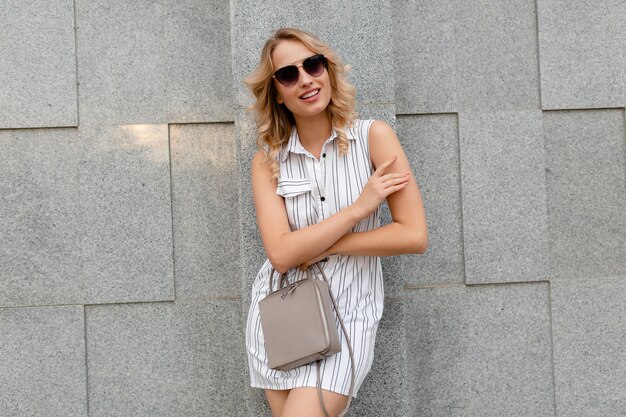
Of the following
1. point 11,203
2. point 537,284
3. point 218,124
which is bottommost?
point 537,284

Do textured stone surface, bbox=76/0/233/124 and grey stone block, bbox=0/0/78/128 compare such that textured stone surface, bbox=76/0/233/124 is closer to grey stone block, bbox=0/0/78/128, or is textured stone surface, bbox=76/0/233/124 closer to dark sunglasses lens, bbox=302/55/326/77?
grey stone block, bbox=0/0/78/128

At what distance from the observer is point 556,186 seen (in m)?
4.81

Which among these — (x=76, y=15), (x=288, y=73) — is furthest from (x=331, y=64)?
(x=76, y=15)

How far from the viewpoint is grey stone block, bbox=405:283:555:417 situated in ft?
15.4

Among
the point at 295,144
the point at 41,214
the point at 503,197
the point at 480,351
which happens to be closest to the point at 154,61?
the point at 41,214

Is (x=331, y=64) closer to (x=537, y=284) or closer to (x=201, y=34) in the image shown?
(x=201, y=34)

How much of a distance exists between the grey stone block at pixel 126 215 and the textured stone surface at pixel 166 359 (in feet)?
0.52

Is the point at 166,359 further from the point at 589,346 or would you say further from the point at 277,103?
the point at 589,346

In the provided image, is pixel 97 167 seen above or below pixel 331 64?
below

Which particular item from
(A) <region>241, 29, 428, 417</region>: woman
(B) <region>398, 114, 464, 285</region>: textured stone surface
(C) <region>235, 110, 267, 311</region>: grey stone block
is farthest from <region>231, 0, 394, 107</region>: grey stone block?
(A) <region>241, 29, 428, 417</region>: woman

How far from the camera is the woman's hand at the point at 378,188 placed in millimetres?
3088

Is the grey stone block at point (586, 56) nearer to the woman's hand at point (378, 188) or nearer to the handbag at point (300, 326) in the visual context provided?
the woman's hand at point (378, 188)

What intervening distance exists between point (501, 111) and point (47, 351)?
351 centimetres

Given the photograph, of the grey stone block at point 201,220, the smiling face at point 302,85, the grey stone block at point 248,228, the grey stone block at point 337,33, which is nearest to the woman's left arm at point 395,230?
the smiling face at point 302,85
